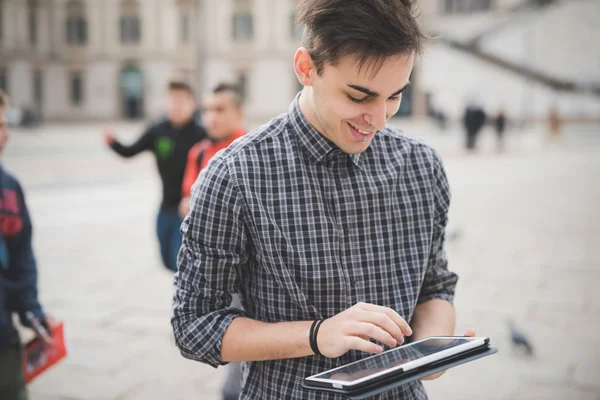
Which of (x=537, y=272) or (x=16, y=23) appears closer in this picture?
(x=537, y=272)

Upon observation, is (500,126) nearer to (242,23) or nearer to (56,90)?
(242,23)

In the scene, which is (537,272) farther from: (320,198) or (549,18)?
(549,18)

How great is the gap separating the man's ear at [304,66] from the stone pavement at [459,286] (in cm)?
276

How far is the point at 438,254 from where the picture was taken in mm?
1606

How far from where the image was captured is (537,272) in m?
6.12

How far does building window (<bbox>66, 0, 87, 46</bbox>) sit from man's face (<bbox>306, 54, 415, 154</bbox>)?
4133 centimetres

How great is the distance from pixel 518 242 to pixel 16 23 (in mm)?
39084

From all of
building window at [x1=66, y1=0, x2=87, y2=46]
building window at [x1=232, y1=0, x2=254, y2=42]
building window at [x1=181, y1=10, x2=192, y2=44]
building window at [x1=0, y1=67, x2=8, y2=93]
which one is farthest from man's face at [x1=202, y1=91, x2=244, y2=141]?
building window at [x1=0, y1=67, x2=8, y2=93]

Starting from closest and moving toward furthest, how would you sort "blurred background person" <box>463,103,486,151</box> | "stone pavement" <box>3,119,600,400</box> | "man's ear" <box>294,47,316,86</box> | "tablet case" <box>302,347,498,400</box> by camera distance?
"tablet case" <box>302,347,498,400</box>
"man's ear" <box>294,47,316,86</box>
"stone pavement" <box>3,119,600,400</box>
"blurred background person" <box>463,103,486,151</box>

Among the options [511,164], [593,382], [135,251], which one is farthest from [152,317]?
[511,164]

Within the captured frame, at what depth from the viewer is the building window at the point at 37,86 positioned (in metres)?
40.6

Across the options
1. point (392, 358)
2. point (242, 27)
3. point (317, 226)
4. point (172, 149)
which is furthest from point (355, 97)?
point (242, 27)

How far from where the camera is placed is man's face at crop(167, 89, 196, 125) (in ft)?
15.7

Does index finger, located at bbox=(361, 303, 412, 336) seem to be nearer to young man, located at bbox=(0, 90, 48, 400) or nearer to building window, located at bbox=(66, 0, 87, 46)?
young man, located at bbox=(0, 90, 48, 400)
